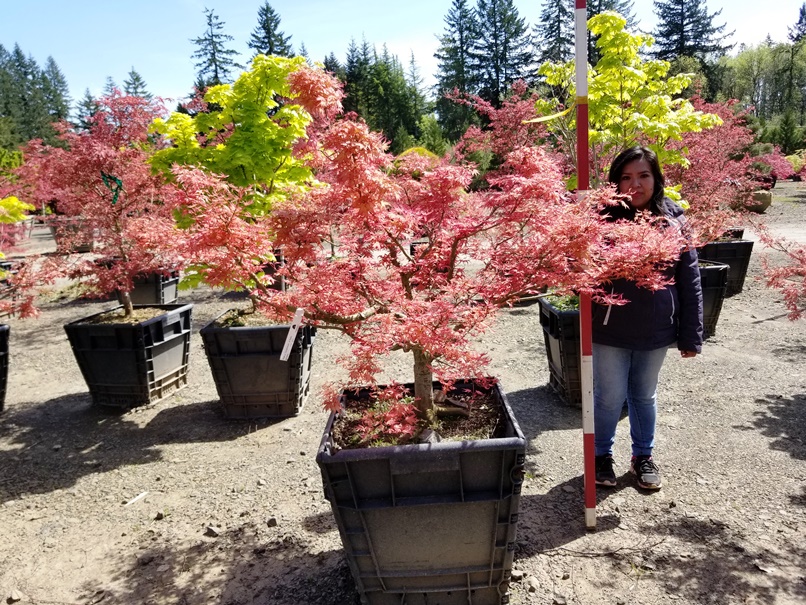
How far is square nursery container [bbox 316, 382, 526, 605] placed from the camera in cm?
179

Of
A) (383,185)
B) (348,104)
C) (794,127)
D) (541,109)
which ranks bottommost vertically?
(383,185)

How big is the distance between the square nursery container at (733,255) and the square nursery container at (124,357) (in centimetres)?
664

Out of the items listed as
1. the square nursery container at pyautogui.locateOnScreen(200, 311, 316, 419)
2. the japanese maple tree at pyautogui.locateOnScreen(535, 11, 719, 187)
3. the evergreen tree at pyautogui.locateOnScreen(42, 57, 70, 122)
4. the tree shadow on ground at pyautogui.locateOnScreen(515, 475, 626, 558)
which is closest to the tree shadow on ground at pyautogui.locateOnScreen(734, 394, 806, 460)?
the tree shadow on ground at pyautogui.locateOnScreen(515, 475, 626, 558)

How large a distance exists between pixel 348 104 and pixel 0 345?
3729 cm

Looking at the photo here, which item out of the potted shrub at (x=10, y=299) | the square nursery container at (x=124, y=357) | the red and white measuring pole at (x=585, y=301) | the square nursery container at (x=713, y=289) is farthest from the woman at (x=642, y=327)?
the potted shrub at (x=10, y=299)

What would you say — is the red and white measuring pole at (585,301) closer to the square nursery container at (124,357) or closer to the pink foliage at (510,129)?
the square nursery container at (124,357)

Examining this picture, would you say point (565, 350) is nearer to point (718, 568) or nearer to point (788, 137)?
point (718, 568)

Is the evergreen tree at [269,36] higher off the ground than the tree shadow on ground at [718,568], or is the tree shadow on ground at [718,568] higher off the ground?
the evergreen tree at [269,36]

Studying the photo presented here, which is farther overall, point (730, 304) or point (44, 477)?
point (730, 304)

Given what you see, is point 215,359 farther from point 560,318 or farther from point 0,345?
point 560,318

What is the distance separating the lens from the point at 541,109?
15.7 ft

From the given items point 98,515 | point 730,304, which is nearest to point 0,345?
point 98,515

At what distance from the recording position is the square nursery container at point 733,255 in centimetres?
675

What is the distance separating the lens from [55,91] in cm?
5228
